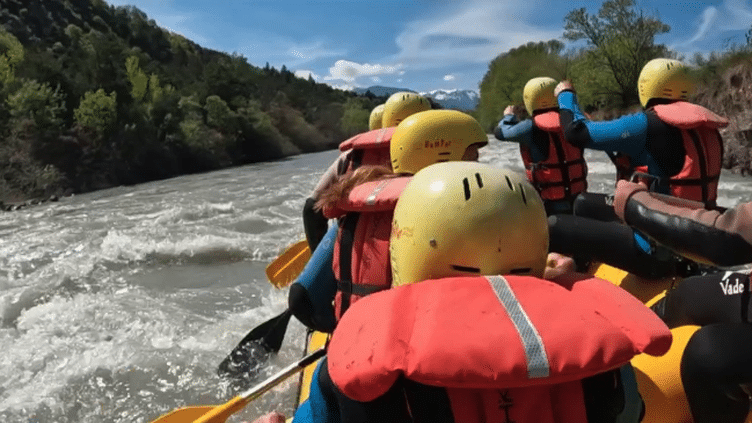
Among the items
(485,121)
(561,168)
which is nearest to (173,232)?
(561,168)

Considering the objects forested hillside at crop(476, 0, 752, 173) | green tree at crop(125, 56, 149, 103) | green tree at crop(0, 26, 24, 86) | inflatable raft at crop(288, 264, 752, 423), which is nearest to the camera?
inflatable raft at crop(288, 264, 752, 423)

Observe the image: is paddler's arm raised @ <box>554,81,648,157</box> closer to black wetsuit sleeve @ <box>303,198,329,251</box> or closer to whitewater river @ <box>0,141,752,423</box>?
black wetsuit sleeve @ <box>303,198,329,251</box>

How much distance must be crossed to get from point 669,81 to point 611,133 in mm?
386

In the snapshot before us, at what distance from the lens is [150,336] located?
4328 mm

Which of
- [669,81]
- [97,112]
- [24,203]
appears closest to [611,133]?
[669,81]

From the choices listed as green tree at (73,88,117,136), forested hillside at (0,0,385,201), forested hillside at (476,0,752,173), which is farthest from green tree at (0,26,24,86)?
forested hillside at (476,0,752,173)

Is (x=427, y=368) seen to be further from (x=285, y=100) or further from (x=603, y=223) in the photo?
(x=285, y=100)

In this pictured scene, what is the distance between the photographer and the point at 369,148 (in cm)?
320

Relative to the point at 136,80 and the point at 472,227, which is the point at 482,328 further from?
the point at 136,80

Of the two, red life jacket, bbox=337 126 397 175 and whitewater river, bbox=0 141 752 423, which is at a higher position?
red life jacket, bbox=337 126 397 175

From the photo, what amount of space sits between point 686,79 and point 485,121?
37502 mm

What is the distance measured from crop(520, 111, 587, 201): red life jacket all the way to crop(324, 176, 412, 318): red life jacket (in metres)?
2.44

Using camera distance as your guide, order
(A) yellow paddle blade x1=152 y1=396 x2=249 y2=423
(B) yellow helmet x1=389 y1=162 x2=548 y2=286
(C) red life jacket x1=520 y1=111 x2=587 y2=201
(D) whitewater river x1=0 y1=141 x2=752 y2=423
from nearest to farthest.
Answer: (B) yellow helmet x1=389 y1=162 x2=548 y2=286 → (A) yellow paddle blade x1=152 y1=396 x2=249 y2=423 → (D) whitewater river x1=0 y1=141 x2=752 y2=423 → (C) red life jacket x1=520 y1=111 x2=587 y2=201

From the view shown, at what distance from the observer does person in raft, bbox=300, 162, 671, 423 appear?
846mm
